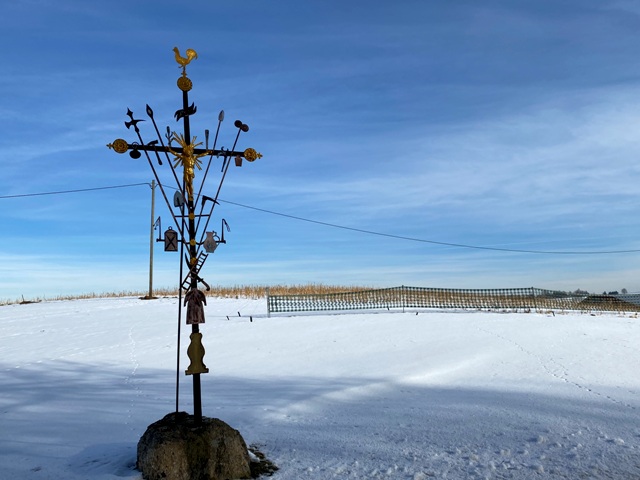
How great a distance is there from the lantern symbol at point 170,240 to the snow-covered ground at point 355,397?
7.02ft

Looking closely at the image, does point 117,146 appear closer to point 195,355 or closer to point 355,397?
point 195,355

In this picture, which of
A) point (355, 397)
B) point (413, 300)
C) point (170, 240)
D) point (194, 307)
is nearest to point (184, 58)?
point (170, 240)

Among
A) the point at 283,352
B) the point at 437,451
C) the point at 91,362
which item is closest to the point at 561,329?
the point at 283,352

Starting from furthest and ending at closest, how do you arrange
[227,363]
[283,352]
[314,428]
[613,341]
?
[613,341]
[283,352]
[227,363]
[314,428]

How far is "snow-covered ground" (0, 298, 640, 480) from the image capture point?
4969 millimetres

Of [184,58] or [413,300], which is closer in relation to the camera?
[184,58]

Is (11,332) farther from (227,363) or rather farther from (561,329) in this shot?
(561,329)

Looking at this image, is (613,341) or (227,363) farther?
(613,341)

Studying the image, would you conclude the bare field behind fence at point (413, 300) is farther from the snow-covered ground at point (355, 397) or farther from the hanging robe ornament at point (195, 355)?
the hanging robe ornament at point (195, 355)

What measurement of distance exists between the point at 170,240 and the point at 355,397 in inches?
170

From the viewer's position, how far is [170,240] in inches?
191

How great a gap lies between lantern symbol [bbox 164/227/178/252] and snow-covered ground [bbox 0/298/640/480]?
214 cm

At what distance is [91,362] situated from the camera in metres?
10.7

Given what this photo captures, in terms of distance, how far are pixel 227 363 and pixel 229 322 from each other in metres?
6.03
